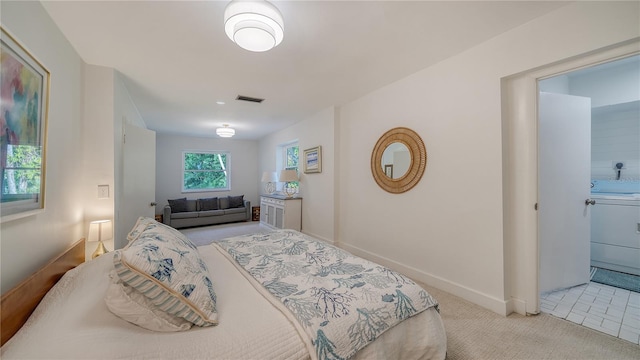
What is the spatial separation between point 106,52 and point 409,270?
156 inches

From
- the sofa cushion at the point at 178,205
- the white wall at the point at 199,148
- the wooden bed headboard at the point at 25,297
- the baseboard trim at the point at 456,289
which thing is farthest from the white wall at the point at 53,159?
the white wall at the point at 199,148

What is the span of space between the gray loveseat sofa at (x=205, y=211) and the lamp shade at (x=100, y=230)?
3.48m

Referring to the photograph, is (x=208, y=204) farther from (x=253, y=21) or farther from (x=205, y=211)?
(x=253, y=21)

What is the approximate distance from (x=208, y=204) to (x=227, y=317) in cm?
571

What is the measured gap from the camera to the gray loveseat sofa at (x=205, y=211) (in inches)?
221

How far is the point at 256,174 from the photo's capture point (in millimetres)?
7477

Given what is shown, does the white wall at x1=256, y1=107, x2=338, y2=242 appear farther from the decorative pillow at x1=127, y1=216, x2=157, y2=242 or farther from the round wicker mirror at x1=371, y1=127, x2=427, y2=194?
the decorative pillow at x1=127, y1=216, x2=157, y2=242

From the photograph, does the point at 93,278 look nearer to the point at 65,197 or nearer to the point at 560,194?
the point at 65,197

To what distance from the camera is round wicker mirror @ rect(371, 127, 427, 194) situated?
109 inches

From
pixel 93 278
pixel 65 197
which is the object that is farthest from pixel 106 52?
pixel 93 278

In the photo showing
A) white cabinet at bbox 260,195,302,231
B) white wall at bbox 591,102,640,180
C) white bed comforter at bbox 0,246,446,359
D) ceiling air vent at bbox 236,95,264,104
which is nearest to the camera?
white bed comforter at bbox 0,246,446,359

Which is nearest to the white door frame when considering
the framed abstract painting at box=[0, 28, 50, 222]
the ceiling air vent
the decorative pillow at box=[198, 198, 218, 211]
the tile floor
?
the tile floor

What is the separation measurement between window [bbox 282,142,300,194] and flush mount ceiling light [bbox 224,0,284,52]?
4.02m

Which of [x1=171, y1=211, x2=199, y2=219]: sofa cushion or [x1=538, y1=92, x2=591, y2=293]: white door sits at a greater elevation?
[x1=538, y1=92, x2=591, y2=293]: white door
